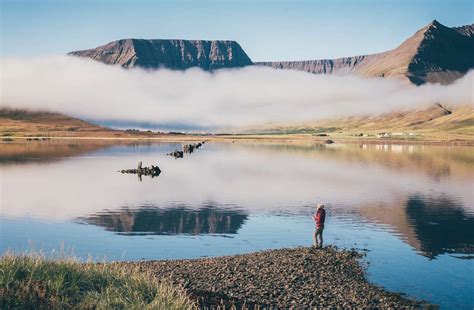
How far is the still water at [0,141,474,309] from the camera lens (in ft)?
123

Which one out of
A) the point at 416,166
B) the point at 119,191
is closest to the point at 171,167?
the point at 119,191

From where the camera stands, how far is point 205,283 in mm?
28797

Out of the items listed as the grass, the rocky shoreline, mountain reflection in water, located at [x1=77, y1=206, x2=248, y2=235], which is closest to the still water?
mountain reflection in water, located at [x1=77, y1=206, x2=248, y2=235]

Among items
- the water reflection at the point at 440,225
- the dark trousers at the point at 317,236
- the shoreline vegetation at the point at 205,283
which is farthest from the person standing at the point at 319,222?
the water reflection at the point at 440,225

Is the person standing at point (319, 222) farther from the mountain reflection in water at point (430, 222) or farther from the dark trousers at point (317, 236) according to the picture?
the mountain reflection in water at point (430, 222)

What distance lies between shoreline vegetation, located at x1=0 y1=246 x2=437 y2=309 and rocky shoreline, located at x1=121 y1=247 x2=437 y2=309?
50mm

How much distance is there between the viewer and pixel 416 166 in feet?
412

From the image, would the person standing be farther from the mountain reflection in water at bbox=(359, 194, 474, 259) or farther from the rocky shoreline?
the mountain reflection in water at bbox=(359, 194, 474, 259)

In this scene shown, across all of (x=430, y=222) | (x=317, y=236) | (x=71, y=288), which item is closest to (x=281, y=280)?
(x=317, y=236)

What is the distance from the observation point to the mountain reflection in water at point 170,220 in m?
48.1

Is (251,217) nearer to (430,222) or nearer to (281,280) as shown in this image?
(430,222)

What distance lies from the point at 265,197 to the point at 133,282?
172 feet

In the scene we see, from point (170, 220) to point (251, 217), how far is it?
28.2ft

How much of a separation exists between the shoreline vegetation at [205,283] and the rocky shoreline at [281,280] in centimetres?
5
